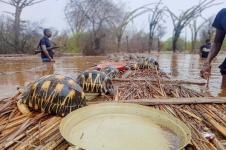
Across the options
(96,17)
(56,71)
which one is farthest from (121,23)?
(56,71)

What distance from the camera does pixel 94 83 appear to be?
4.24 meters

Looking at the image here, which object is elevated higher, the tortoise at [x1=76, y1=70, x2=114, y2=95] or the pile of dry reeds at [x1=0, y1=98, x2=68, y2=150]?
the tortoise at [x1=76, y1=70, x2=114, y2=95]

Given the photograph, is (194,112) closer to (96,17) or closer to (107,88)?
(107,88)

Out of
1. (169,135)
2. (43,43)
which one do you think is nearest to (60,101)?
(169,135)

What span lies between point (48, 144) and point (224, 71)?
3.19 metres

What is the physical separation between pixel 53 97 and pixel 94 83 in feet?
3.41

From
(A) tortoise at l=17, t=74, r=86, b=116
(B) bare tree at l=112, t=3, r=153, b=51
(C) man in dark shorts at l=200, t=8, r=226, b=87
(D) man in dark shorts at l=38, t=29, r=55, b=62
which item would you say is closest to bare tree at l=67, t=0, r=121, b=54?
(B) bare tree at l=112, t=3, r=153, b=51

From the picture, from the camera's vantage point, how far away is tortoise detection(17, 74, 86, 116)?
3.23 m

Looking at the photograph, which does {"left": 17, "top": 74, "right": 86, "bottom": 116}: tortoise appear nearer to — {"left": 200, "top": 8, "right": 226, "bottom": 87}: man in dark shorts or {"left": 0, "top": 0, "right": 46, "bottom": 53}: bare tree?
{"left": 200, "top": 8, "right": 226, "bottom": 87}: man in dark shorts

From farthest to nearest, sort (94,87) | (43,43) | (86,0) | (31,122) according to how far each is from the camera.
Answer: (86,0), (43,43), (94,87), (31,122)

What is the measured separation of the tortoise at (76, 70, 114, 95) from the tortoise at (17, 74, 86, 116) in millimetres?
764

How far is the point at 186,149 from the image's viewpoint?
8.03ft

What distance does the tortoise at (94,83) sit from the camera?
166 inches

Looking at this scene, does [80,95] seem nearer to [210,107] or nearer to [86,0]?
[210,107]
